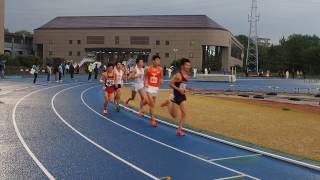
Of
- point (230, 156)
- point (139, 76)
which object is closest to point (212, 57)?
point (139, 76)

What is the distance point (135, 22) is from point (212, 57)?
18.7 meters

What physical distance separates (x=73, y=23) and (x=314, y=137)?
105 metres

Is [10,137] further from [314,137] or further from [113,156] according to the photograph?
[314,137]

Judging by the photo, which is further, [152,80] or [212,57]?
[212,57]

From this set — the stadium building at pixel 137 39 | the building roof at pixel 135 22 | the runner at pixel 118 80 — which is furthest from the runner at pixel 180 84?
the building roof at pixel 135 22

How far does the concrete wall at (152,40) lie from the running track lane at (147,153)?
92.0 meters

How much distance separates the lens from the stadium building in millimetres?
107625

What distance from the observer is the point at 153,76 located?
49.7 ft

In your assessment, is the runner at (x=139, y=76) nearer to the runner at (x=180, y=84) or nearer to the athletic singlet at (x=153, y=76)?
the athletic singlet at (x=153, y=76)

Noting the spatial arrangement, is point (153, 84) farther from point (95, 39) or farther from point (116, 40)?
point (95, 39)

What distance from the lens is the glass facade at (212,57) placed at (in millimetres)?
108312

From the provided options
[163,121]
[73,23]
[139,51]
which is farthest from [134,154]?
[73,23]

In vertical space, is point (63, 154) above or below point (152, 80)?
below

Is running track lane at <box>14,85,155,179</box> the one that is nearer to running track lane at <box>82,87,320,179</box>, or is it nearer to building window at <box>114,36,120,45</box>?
running track lane at <box>82,87,320,179</box>
